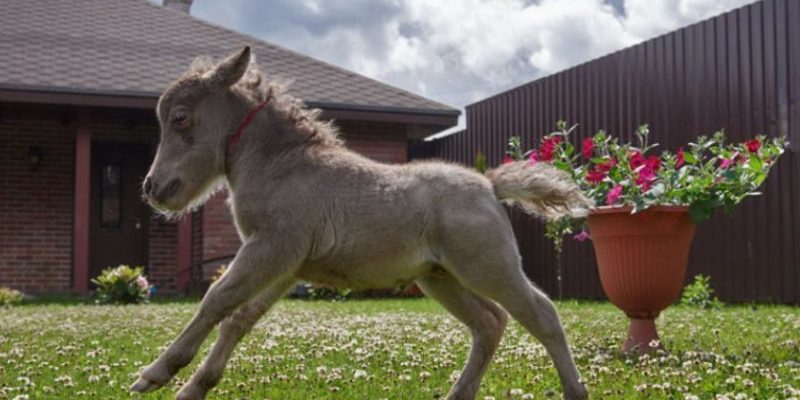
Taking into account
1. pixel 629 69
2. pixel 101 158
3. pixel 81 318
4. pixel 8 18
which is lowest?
pixel 81 318

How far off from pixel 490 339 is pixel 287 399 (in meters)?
1.07

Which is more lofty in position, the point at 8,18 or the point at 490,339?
the point at 8,18

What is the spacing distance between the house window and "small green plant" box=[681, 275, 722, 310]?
10.9 metres

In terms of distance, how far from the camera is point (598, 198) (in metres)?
6.72

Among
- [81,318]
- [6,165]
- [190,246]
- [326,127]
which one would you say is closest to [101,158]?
[6,165]

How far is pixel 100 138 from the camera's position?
58.0 feet

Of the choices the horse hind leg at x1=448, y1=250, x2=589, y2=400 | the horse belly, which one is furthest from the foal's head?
the horse hind leg at x1=448, y1=250, x2=589, y2=400

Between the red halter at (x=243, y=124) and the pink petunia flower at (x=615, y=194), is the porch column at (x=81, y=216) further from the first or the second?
the red halter at (x=243, y=124)

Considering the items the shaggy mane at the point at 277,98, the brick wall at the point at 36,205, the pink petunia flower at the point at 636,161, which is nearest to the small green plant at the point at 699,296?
the pink petunia flower at the point at 636,161

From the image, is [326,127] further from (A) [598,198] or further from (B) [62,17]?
(B) [62,17]

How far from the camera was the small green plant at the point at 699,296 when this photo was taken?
12.0m

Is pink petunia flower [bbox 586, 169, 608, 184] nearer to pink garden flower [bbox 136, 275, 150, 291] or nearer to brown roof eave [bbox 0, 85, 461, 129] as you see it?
pink garden flower [bbox 136, 275, 150, 291]

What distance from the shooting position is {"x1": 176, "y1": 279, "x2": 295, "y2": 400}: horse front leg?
4062 millimetres

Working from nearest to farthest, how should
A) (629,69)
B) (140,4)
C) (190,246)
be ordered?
(629,69), (190,246), (140,4)
